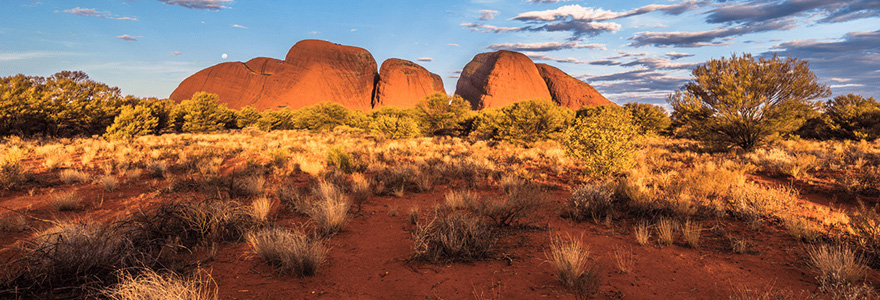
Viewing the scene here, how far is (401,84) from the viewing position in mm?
87875

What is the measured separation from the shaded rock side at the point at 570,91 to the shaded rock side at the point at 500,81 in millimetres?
3476

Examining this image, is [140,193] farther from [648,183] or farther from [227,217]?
[648,183]

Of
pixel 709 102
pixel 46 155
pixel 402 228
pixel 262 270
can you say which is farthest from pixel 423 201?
pixel 46 155

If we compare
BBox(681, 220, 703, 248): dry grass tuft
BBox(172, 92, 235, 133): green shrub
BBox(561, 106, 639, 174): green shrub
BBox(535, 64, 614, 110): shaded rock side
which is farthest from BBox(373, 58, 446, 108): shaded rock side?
BBox(681, 220, 703, 248): dry grass tuft

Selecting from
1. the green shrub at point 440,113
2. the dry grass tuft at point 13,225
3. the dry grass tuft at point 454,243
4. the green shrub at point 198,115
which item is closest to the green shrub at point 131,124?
the green shrub at point 198,115

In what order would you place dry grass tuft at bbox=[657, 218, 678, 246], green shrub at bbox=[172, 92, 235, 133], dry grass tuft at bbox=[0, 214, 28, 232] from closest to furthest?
1. dry grass tuft at bbox=[657, 218, 678, 246]
2. dry grass tuft at bbox=[0, 214, 28, 232]
3. green shrub at bbox=[172, 92, 235, 133]

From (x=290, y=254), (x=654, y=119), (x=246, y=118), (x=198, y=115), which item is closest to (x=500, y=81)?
(x=654, y=119)

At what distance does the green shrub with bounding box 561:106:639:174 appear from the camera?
899cm

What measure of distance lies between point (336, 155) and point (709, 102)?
1491 centimetres

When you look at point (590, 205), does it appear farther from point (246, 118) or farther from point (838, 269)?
point (246, 118)

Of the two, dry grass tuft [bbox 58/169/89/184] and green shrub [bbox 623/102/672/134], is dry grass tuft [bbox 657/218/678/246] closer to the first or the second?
dry grass tuft [bbox 58/169/89/184]

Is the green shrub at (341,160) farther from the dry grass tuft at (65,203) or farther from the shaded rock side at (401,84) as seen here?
the shaded rock side at (401,84)

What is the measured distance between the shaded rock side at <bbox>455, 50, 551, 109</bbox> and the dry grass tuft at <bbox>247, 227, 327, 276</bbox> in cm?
7314

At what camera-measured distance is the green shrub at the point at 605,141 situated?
8992mm
